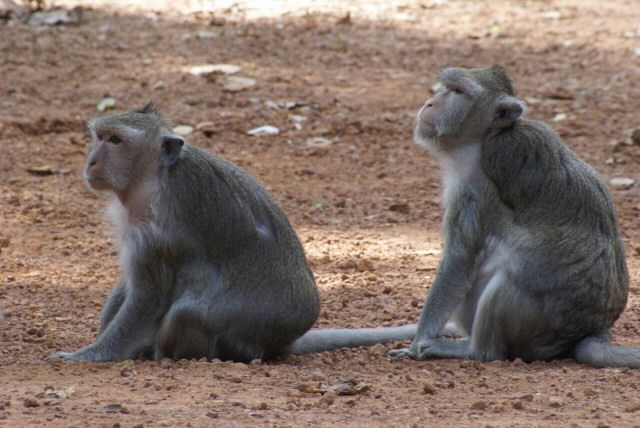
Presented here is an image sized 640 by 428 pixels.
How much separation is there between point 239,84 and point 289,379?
8122mm

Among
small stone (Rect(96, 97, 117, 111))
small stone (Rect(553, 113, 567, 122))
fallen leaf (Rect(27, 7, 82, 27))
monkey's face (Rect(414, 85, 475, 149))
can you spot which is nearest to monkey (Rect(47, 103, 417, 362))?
monkey's face (Rect(414, 85, 475, 149))

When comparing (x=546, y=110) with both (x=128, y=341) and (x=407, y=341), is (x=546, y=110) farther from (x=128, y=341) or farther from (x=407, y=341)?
(x=128, y=341)

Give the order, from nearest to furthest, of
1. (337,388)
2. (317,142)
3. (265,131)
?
1. (337,388)
2. (317,142)
3. (265,131)

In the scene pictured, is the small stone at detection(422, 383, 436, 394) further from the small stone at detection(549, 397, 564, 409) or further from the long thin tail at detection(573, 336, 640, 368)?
the long thin tail at detection(573, 336, 640, 368)

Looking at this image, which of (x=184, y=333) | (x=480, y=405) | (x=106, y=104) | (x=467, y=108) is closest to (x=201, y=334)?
(x=184, y=333)

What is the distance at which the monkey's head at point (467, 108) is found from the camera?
6668mm

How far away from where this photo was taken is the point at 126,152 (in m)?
6.34

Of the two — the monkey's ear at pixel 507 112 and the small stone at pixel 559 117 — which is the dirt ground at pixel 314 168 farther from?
the monkey's ear at pixel 507 112

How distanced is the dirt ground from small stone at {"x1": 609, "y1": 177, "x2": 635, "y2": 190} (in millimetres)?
94

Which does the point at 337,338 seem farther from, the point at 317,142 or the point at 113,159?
the point at 317,142

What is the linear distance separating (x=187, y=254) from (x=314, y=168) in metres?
5.10

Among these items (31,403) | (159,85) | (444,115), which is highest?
(444,115)

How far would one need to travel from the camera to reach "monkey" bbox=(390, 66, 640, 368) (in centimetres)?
648

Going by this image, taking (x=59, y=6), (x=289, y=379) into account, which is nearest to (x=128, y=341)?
(x=289, y=379)
